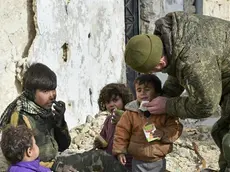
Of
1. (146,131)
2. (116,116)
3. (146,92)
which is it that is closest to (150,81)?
(146,92)

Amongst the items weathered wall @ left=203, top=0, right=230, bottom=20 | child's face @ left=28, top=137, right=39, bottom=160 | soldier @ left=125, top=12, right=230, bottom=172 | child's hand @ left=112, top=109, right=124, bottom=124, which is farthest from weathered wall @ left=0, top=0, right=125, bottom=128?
weathered wall @ left=203, top=0, right=230, bottom=20

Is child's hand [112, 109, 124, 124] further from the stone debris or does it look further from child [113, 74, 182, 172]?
the stone debris

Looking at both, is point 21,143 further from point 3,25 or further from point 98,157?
point 3,25

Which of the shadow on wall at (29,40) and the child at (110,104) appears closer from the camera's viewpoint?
the child at (110,104)

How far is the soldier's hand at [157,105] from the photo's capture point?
3.32 m

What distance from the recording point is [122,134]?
11.8 ft

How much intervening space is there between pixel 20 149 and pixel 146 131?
873 millimetres

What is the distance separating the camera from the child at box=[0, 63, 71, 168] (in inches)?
139

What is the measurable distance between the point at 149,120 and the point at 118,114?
1.47 ft

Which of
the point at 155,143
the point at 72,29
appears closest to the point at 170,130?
the point at 155,143

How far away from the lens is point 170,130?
352 cm

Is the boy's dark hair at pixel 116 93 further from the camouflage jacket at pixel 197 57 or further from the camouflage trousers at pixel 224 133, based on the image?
the camouflage jacket at pixel 197 57

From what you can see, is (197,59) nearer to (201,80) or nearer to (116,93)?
(201,80)

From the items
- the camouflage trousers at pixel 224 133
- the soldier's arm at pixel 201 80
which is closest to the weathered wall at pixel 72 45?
the camouflage trousers at pixel 224 133
